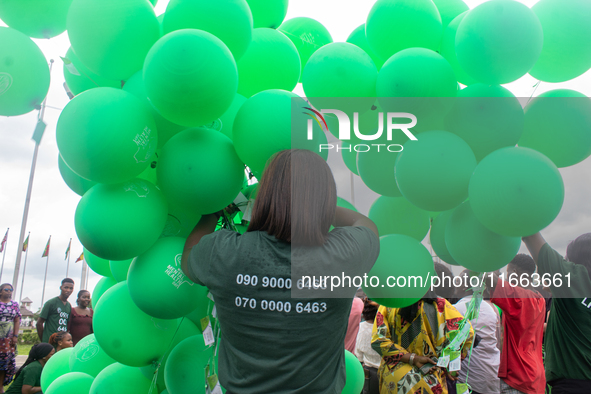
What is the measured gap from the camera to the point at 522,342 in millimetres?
3576

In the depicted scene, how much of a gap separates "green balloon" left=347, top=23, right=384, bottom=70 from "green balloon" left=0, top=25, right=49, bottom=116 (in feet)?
4.99

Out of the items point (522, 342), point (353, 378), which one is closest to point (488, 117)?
point (353, 378)

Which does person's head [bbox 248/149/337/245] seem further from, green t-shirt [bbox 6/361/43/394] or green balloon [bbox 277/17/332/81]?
green t-shirt [bbox 6/361/43/394]

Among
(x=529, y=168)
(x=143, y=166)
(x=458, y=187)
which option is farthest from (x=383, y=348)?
(x=143, y=166)

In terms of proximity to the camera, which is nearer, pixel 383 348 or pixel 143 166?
pixel 143 166

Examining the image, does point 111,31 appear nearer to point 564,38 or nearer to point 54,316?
point 564,38

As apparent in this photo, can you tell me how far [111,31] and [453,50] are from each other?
1.45 m

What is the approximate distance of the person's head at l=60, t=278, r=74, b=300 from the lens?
527cm

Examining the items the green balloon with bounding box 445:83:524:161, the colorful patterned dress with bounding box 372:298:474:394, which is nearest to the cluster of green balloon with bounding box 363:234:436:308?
the green balloon with bounding box 445:83:524:161

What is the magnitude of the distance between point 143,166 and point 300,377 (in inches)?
40.6

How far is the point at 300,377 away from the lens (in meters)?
1.33

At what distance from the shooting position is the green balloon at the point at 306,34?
7.47 feet

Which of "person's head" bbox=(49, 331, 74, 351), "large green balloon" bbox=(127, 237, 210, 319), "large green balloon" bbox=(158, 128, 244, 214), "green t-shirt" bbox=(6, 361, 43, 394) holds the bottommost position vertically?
"green t-shirt" bbox=(6, 361, 43, 394)

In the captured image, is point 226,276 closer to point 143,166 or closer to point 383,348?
point 143,166
